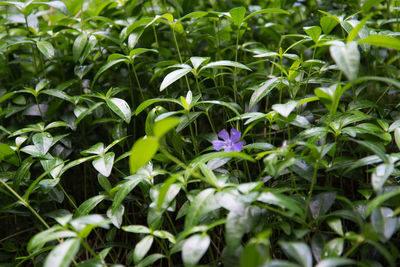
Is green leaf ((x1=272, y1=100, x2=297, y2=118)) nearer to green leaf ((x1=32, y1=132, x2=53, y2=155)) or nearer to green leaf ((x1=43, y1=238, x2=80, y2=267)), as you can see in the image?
green leaf ((x1=43, y1=238, x2=80, y2=267))

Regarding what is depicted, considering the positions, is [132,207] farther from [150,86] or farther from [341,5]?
[341,5]

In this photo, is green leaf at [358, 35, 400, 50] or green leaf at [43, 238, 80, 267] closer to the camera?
green leaf at [43, 238, 80, 267]

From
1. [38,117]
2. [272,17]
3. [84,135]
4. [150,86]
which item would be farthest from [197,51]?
[38,117]

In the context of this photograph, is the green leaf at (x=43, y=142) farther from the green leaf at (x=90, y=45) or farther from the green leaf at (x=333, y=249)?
the green leaf at (x=333, y=249)

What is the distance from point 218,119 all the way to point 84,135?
491mm

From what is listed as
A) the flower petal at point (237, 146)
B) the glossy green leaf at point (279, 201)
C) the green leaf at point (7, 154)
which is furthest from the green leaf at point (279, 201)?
the green leaf at point (7, 154)

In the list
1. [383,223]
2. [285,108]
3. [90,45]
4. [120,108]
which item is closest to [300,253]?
[383,223]

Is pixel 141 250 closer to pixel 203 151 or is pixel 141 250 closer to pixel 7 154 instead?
pixel 203 151

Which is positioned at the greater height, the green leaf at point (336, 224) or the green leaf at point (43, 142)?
the green leaf at point (43, 142)

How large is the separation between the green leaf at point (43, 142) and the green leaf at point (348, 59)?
81cm

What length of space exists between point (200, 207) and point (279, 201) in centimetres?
16

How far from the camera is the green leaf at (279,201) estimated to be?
70cm

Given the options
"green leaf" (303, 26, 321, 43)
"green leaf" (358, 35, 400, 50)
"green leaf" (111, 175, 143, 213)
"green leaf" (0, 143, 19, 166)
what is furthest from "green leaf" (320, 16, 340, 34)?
"green leaf" (0, 143, 19, 166)

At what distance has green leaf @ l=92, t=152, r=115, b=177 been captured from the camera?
0.90 m
